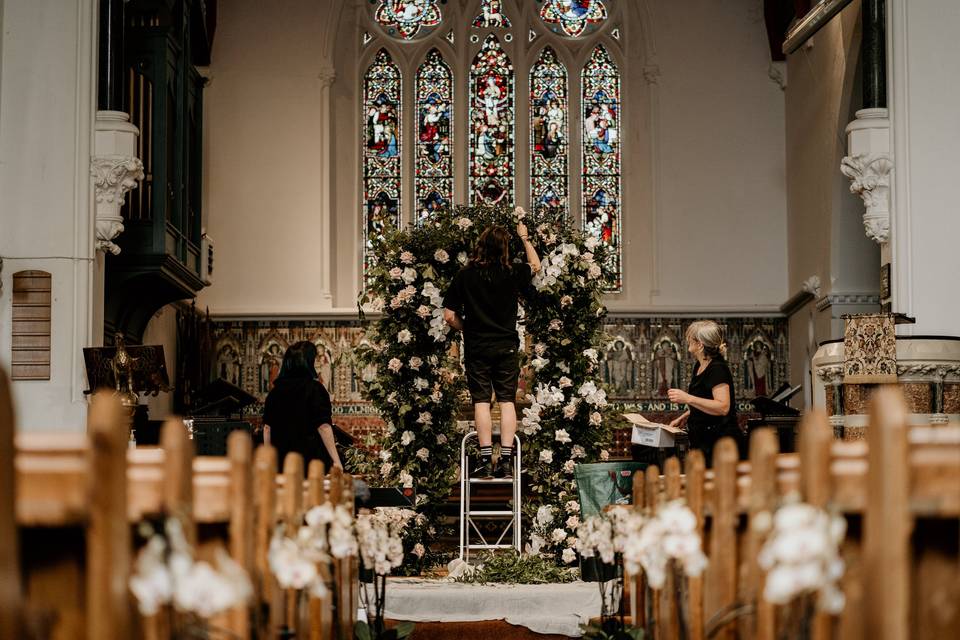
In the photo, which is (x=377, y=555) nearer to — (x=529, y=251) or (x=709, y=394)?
(x=709, y=394)

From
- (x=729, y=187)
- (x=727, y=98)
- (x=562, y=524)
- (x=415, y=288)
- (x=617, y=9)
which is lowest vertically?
(x=562, y=524)

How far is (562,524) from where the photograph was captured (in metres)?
8.67

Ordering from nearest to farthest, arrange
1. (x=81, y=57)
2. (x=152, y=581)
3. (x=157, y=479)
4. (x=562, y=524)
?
(x=152, y=581) < (x=157, y=479) < (x=562, y=524) < (x=81, y=57)

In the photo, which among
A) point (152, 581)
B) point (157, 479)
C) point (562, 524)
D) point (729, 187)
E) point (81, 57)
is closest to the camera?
point (152, 581)

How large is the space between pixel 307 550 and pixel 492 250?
513 centimetres

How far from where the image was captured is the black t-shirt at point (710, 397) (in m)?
7.09

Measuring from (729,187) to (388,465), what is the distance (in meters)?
8.69

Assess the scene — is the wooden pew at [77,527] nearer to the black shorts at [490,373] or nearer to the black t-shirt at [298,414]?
the black t-shirt at [298,414]

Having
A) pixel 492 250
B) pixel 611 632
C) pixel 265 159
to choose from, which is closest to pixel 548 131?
pixel 265 159

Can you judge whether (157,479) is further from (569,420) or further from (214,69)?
(214,69)

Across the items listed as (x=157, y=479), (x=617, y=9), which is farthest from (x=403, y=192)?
(x=157, y=479)

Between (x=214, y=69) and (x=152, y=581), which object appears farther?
(x=214, y=69)

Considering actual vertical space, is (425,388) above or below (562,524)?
above

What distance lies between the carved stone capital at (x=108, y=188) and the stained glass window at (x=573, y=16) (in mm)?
8081
